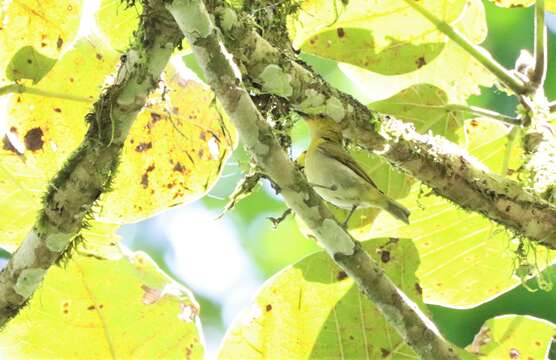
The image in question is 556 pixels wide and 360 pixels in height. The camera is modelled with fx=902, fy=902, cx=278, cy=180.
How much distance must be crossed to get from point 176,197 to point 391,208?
494 mm

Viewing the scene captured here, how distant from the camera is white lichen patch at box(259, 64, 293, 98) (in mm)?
1591

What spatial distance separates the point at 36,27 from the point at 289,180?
64 cm

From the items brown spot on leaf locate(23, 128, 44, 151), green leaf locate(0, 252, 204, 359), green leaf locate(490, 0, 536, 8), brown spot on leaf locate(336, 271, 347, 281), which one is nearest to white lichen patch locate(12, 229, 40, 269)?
green leaf locate(0, 252, 204, 359)

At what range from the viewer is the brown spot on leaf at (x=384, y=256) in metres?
2.03

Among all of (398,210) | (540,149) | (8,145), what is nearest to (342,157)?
(398,210)

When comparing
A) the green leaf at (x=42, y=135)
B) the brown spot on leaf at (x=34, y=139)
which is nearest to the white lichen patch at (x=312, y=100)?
the green leaf at (x=42, y=135)

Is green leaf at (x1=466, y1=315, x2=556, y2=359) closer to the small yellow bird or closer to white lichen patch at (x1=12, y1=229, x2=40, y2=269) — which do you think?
the small yellow bird

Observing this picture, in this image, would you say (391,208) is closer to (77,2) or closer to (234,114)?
(234,114)

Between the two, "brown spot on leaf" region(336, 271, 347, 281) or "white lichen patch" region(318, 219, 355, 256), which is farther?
"brown spot on leaf" region(336, 271, 347, 281)

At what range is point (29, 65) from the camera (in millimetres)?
1814

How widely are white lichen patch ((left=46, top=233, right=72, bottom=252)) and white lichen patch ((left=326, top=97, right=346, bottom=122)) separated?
53cm

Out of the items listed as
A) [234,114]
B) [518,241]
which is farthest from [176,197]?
[518,241]

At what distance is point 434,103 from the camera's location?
220 centimetres

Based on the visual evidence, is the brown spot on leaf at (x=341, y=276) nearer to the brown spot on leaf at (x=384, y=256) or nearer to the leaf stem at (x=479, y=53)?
the brown spot on leaf at (x=384, y=256)
